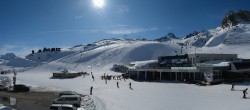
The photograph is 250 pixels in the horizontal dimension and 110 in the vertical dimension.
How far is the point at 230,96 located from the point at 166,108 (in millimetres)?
11950

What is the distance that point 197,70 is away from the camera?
217ft

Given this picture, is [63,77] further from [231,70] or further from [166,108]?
[166,108]

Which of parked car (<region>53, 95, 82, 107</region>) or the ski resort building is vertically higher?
the ski resort building

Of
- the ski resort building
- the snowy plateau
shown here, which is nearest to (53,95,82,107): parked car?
the snowy plateau

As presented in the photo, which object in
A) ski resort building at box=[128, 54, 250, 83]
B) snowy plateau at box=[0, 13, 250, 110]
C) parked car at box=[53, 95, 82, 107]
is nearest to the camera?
snowy plateau at box=[0, 13, 250, 110]

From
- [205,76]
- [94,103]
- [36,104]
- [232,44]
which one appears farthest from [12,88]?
[232,44]

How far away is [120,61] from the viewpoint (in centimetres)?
15112

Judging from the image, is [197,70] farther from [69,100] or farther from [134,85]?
[69,100]

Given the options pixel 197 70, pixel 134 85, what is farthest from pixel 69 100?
pixel 197 70

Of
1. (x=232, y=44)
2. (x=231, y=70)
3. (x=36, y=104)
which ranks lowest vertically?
(x=36, y=104)

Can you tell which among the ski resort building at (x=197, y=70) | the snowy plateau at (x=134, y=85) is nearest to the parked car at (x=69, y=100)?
the snowy plateau at (x=134, y=85)

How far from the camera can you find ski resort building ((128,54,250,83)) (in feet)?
205

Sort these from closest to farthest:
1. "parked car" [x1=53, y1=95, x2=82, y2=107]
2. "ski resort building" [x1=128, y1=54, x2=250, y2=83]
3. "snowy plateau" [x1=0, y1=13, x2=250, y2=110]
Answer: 1. "snowy plateau" [x1=0, y1=13, x2=250, y2=110]
2. "parked car" [x1=53, y1=95, x2=82, y2=107]
3. "ski resort building" [x1=128, y1=54, x2=250, y2=83]

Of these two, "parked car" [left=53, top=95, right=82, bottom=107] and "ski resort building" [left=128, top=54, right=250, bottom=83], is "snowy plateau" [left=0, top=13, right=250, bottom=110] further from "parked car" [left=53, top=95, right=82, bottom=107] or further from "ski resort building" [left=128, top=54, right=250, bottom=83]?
"ski resort building" [left=128, top=54, right=250, bottom=83]
